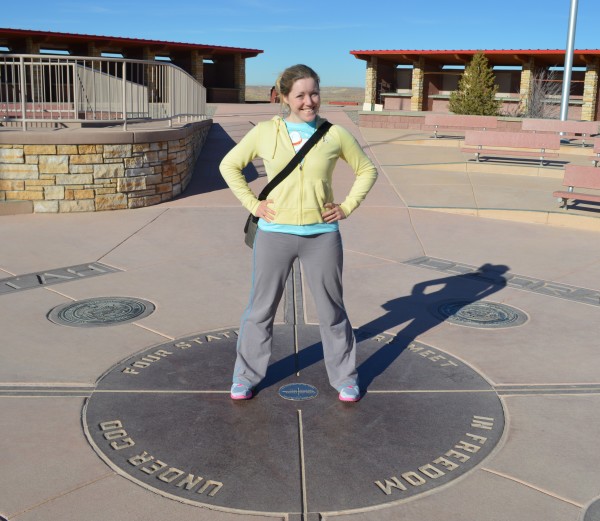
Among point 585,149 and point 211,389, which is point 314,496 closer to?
point 211,389

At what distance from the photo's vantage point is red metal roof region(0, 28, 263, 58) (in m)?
28.5

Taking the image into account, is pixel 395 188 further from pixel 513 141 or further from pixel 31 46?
pixel 31 46

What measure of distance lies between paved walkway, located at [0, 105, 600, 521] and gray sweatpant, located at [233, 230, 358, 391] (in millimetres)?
484

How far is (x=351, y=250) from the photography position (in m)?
7.66

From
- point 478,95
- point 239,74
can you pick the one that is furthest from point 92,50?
point 478,95

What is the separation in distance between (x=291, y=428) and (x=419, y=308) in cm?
243

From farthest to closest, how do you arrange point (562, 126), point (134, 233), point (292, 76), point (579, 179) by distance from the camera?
1. point (562, 126)
2. point (579, 179)
3. point (134, 233)
4. point (292, 76)

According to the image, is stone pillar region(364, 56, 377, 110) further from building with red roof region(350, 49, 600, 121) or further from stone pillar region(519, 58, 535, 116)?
stone pillar region(519, 58, 535, 116)

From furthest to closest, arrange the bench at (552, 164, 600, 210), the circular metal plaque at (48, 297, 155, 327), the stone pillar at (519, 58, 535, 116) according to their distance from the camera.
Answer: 1. the stone pillar at (519, 58, 535, 116)
2. the bench at (552, 164, 600, 210)
3. the circular metal plaque at (48, 297, 155, 327)

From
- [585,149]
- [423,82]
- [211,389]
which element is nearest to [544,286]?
[211,389]

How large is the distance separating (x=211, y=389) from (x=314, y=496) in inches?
47.9

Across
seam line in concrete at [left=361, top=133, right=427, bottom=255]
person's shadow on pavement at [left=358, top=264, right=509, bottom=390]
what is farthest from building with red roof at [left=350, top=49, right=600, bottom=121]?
person's shadow on pavement at [left=358, top=264, right=509, bottom=390]

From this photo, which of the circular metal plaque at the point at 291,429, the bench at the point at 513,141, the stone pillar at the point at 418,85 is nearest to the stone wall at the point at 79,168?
the circular metal plaque at the point at 291,429

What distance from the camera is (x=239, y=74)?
37.5m
